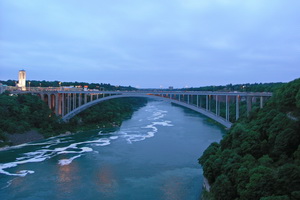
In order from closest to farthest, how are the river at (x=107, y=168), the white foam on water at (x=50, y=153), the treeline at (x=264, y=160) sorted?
the treeline at (x=264, y=160)
the river at (x=107, y=168)
the white foam on water at (x=50, y=153)

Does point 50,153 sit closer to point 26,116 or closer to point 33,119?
point 33,119

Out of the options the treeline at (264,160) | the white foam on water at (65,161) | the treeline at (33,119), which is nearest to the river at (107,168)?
the white foam on water at (65,161)

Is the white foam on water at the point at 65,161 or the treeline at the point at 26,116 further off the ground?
the treeline at the point at 26,116

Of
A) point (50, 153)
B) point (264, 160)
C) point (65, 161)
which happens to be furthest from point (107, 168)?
point (264, 160)

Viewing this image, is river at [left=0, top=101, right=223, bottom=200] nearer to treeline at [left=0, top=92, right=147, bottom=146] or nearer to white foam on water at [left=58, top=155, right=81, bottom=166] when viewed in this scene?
white foam on water at [left=58, top=155, right=81, bottom=166]

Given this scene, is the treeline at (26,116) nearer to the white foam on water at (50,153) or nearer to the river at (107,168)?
the river at (107,168)

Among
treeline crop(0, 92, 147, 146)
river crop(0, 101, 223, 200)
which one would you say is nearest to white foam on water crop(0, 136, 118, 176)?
river crop(0, 101, 223, 200)
